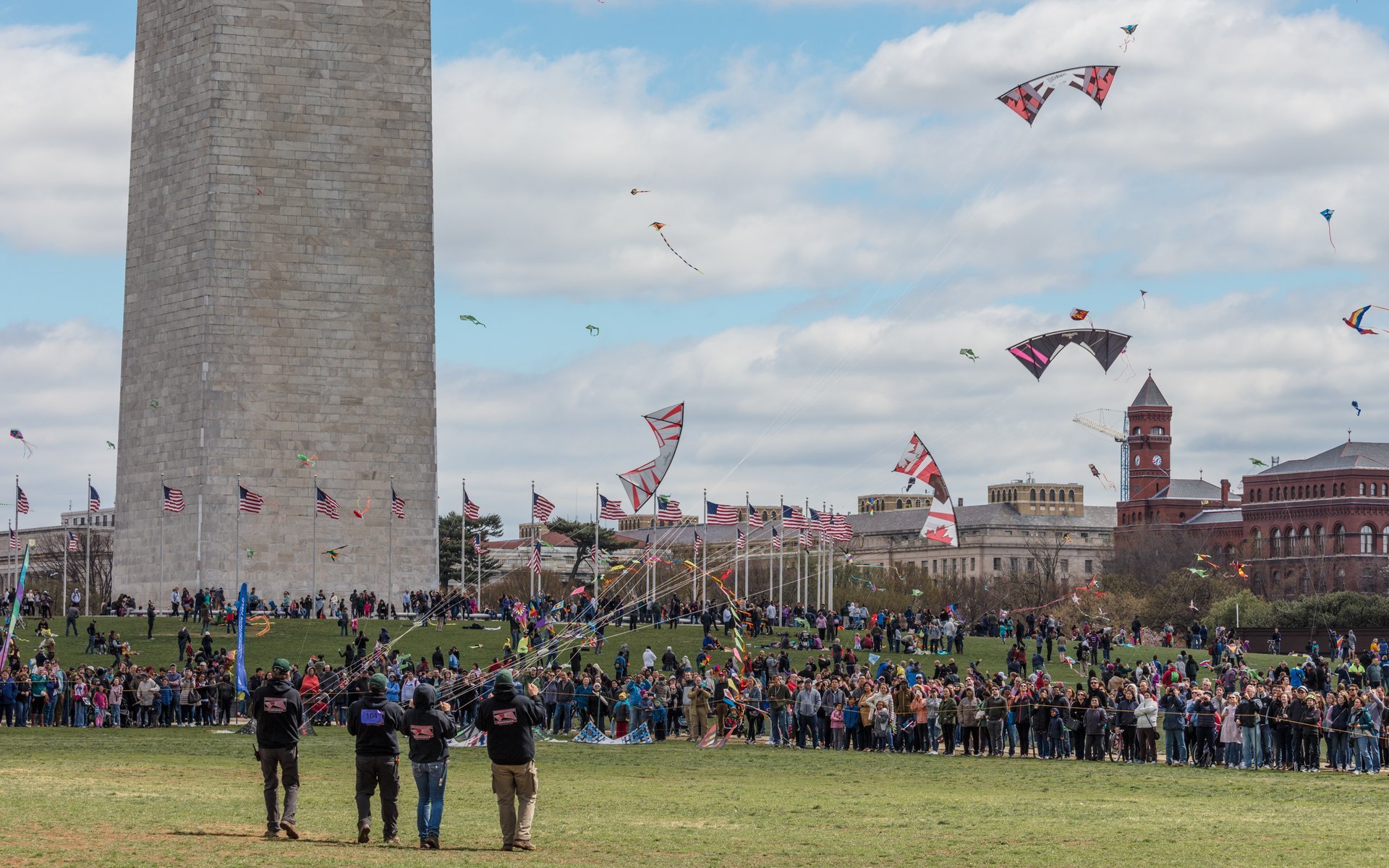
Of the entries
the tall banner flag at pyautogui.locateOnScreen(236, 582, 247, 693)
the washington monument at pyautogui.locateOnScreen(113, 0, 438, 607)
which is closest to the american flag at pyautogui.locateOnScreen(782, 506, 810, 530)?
the washington monument at pyautogui.locateOnScreen(113, 0, 438, 607)

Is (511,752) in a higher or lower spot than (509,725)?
lower

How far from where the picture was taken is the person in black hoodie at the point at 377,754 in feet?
56.9

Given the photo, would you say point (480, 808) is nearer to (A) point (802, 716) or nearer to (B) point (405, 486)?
(A) point (802, 716)

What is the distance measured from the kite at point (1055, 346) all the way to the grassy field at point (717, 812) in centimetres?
798

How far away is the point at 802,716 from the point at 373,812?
15432 millimetres

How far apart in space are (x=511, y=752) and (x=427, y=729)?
86cm

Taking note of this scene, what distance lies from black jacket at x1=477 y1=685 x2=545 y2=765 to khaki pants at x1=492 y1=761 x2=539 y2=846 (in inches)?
2.7

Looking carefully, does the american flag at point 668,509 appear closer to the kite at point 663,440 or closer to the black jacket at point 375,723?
the kite at point 663,440

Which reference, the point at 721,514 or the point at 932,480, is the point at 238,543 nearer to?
the point at 721,514

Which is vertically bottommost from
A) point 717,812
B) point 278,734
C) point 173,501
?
point 717,812

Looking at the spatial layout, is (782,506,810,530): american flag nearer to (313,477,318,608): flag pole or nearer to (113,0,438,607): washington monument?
(113,0,438,607): washington monument

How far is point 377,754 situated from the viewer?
1745cm

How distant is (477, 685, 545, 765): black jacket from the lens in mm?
16969

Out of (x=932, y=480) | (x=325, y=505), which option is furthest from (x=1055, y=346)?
(x=325, y=505)
